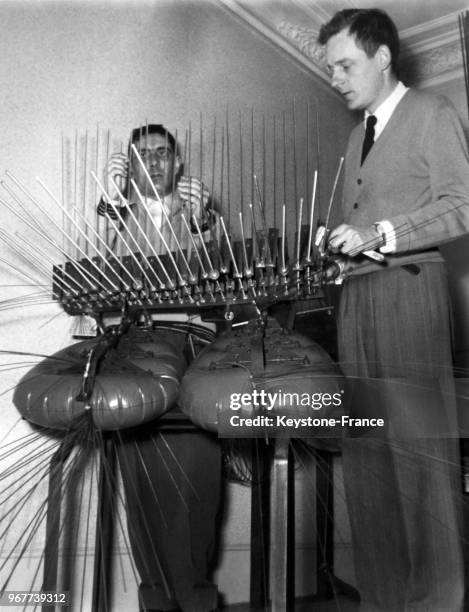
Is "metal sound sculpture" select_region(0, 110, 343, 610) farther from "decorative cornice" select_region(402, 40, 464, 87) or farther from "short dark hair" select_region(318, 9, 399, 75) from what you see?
"decorative cornice" select_region(402, 40, 464, 87)

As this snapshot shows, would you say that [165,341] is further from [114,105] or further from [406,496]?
[114,105]

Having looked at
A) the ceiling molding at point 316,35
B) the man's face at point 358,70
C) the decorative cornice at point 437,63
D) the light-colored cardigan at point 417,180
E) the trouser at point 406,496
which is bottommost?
the trouser at point 406,496

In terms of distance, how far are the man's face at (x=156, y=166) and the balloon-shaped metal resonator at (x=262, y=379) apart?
31 cm

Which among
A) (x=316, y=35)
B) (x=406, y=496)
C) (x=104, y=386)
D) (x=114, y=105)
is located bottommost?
(x=406, y=496)

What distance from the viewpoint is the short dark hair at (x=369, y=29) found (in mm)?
753

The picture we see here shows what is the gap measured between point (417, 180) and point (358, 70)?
15 centimetres

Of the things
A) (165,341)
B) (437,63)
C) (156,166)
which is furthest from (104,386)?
(437,63)

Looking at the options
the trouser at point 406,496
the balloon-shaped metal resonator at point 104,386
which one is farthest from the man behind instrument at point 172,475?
the trouser at point 406,496

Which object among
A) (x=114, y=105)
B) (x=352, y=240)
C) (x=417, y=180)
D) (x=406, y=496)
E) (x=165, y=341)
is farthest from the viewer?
(x=114, y=105)

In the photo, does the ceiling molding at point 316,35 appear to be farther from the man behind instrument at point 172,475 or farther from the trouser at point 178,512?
the trouser at point 178,512

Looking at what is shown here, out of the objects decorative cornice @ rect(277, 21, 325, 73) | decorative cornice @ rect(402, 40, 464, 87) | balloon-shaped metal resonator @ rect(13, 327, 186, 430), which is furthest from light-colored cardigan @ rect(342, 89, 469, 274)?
decorative cornice @ rect(277, 21, 325, 73)

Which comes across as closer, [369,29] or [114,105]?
[369,29]

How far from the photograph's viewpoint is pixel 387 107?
754 mm

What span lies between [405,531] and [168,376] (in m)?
0.33
